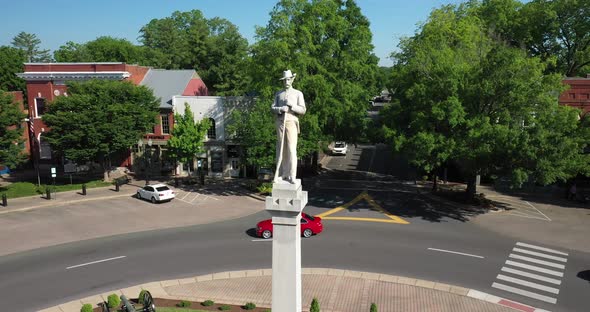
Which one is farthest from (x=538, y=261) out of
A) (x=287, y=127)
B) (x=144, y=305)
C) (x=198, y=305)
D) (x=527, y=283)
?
(x=144, y=305)

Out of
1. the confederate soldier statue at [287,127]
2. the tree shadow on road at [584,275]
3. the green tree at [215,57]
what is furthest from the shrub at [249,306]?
the green tree at [215,57]

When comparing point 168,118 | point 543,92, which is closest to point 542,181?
point 543,92

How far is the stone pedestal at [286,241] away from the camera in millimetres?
12258

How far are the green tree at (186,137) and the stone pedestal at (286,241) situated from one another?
2689 cm

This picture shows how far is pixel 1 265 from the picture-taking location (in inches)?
880

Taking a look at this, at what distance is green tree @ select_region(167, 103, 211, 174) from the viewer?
38031 millimetres

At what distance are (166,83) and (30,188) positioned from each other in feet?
52.2

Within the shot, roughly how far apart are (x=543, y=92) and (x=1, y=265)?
31.0 meters

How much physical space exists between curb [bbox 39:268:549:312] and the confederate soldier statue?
7.33 meters

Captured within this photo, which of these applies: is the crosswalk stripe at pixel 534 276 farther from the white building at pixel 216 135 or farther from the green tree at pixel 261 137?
the white building at pixel 216 135

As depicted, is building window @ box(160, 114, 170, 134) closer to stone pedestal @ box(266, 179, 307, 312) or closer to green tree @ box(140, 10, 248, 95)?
green tree @ box(140, 10, 248, 95)

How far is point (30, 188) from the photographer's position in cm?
3819

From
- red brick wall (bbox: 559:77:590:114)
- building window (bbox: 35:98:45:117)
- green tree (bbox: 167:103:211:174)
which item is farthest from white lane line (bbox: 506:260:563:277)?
building window (bbox: 35:98:45:117)

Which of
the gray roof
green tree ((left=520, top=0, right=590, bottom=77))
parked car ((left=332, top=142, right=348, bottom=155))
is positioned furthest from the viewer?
parked car ((left=332, top=142, right=348, bottom=155))
